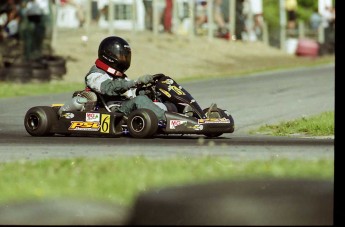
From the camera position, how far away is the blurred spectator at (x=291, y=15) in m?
42.7

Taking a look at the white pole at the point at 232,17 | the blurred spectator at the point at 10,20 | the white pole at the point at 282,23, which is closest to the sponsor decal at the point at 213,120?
the blurred spectator at the point at 10,20

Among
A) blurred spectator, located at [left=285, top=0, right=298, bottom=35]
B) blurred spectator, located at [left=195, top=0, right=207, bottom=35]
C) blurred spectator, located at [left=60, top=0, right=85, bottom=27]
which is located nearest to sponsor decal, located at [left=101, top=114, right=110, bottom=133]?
blurred spectator, located at [left=60, top=0, right=85, bottom=27]

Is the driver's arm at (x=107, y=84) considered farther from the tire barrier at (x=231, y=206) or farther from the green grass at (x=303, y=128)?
the tire barrier at (x=231, y=206)

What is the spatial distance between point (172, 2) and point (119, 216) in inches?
1257

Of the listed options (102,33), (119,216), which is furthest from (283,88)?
(119,216)

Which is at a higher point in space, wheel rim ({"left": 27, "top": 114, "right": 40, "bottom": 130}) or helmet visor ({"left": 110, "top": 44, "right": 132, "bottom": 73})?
helmet visor ({"left": 110, "top": 44, "right": 132, "bottom": 73})

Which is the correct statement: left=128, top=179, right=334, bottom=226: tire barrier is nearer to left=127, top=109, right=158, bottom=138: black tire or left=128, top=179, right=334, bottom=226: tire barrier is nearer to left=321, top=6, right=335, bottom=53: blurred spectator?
left=127, top=109, right=158, bottom=138: black tire

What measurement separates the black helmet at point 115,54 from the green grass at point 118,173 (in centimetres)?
334

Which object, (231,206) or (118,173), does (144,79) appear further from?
(231,206)

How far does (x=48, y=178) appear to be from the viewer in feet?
23.1

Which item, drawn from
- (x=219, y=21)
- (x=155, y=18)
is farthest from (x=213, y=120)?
(x=219, y=21)

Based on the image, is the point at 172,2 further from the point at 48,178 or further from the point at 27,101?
the point at 48,178

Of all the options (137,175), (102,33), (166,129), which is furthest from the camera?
(102,33)

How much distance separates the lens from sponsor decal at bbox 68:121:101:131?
38.3ft
